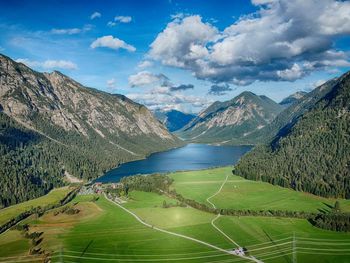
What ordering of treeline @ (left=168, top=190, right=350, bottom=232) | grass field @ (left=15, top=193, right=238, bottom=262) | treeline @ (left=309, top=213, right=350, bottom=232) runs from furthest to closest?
1. treeline @ (left=168, top=190, right=350, bottom=232)
2. treeline @ (left=309, top=213, right=350, bottom=232)
3. grass field @ (left=15, top=193, right=238, bottom=262)

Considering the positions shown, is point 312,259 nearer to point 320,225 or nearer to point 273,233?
point 273,233

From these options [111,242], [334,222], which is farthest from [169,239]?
[334,222]

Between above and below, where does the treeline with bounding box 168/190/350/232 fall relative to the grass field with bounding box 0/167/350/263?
above

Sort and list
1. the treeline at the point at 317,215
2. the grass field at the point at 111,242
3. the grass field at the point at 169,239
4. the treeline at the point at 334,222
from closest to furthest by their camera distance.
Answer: the grass field at the point at 169,239
the grass field at the point at 111,242
the treeline at the point at 334,222
the treeline at the point at 317,215

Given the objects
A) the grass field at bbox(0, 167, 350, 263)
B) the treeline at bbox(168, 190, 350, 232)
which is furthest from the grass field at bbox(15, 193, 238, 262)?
the treeline at bbox(168, 190, 350, 232)

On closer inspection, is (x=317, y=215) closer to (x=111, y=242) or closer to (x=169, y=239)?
(x=169, y=239)

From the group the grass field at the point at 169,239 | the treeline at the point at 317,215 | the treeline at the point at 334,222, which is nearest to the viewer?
the grass field at the point at 169,239

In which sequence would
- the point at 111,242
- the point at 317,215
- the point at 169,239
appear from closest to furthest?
1. the point at 111,242
2. the point at 169,239
3. the point at 317,215

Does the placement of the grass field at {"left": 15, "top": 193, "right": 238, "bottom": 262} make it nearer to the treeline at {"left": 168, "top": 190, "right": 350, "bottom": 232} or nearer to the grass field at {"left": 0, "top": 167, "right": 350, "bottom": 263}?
the grass field at {"left": 0, "top": 167, "right": 350, "bottom": 263}

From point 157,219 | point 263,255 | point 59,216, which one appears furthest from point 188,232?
point 59,216

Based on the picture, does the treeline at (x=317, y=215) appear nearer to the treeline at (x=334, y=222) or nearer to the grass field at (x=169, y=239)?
the treeline at (x=334, y=222)

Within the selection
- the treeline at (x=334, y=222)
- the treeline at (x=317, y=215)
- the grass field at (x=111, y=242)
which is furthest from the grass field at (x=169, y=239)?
the treeline at (x=317, y=215)
